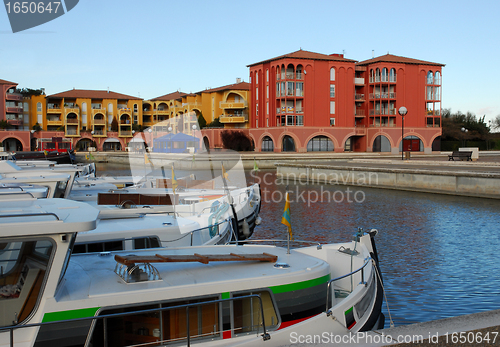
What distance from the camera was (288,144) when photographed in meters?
68.9

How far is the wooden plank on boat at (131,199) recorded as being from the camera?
50.9 feet

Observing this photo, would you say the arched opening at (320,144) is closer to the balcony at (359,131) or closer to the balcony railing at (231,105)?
the balcony at (359,131)

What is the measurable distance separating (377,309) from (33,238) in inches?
197

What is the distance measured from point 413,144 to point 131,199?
2473 inches

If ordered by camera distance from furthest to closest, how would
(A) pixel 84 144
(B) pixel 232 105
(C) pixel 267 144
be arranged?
(A) pixel 84 144 → (B) pixel 232 105 → (C) pixel 267 144

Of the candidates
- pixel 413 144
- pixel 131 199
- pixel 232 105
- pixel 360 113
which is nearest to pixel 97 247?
pixel 131 199

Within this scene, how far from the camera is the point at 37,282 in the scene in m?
5.14

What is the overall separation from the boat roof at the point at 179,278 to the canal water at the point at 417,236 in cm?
422

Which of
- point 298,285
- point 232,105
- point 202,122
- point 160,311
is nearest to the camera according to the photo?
point 160,311

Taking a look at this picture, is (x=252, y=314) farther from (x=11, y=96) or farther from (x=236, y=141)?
(x=11, y=96)

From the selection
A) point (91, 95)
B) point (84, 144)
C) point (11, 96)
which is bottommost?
point (84, 144)

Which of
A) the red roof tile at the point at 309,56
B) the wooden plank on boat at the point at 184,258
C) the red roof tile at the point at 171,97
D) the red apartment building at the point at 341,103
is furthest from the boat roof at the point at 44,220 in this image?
the red roof tile at the point at 171,97

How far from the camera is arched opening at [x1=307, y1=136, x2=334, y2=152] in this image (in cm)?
6819

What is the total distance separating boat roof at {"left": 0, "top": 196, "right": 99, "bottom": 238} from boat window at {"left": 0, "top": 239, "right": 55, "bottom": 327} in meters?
0.18
